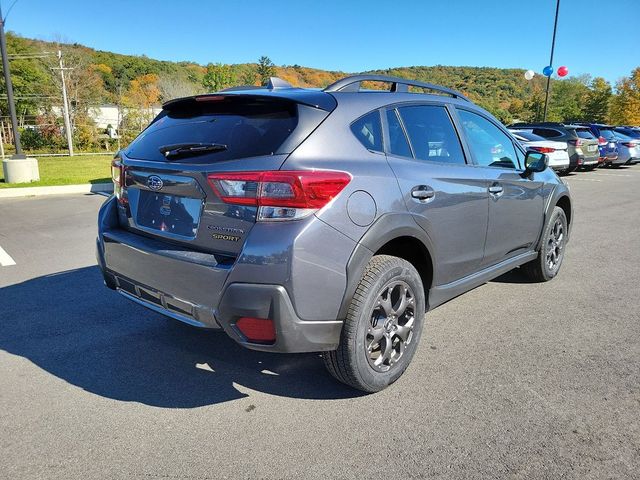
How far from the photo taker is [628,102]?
143 ft

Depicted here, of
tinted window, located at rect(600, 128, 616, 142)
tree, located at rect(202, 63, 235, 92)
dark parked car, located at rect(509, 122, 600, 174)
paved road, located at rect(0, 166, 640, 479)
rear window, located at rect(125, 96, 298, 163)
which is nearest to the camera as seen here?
paved road, located at rect(0, 166, 640, 479)

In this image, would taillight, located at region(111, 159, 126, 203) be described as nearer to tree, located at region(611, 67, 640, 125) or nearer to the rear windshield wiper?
the rear windshield wiper

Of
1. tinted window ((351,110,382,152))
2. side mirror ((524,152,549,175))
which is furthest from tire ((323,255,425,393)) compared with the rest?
side mirror ((524,152,549,175))

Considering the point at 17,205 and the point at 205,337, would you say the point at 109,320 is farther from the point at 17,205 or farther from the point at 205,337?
the point at 17,205

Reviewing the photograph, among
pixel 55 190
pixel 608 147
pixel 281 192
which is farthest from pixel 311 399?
pixel 608 147

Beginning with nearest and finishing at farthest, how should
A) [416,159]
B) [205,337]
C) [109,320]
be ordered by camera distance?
[416,159], [205,337], [109,320]

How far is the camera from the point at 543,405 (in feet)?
8.96

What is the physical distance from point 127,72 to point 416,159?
86.6 metres

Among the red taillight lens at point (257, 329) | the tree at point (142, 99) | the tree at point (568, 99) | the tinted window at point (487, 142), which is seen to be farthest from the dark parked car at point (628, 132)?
the tree at point (142, 99)

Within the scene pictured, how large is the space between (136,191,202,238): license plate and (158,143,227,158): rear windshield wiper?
0.80 ft

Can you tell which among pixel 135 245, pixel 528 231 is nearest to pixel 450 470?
pixel 135 245

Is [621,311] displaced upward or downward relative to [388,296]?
downward

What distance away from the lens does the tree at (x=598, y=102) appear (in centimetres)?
4956

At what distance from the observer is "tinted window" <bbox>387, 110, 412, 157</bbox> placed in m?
2.93
